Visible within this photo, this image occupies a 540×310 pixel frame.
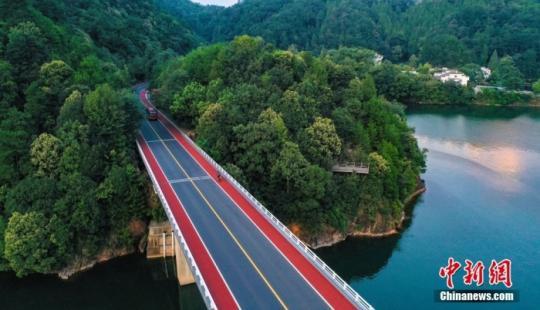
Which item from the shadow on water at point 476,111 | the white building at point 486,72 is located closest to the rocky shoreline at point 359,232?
the shadow on water at point 476,111

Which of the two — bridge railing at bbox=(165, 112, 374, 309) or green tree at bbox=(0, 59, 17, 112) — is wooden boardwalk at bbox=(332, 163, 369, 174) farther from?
green tree at bbox=(0, 59, 17, 112)

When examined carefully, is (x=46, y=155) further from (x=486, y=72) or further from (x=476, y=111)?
(x=486, y=72)

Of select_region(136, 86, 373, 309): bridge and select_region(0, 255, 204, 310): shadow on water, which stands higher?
select_region(136, 86, 373, 309): bridge

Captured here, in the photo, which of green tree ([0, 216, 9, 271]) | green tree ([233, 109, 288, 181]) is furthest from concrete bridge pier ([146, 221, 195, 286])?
green tree ([0, 216, 9, 271])

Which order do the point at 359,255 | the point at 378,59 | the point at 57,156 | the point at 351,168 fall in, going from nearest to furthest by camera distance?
the point at 57,156
the point at 359,255
the point at 351,168
the point at 378,59

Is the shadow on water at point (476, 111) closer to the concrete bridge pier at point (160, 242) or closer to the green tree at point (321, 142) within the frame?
the green tree at point (321, 142)

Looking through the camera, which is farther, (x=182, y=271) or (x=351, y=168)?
(x=351, y=168)

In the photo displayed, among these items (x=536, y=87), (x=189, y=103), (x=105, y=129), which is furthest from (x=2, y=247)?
(x=536, y=87)
